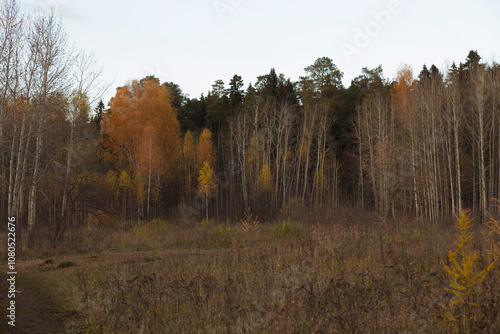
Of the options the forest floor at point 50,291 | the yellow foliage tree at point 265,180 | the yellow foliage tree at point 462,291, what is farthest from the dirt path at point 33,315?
the yellow foliage tree at point 265,180

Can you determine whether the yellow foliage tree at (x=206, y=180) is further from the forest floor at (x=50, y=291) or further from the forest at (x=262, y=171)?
the forest floor at (x=50, y=291)

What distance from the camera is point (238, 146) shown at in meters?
32.5

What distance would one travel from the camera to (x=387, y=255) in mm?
7332

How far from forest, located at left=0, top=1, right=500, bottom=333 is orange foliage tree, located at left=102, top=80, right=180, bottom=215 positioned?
139mm

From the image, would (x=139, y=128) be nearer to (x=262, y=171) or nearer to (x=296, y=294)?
(x=262, y=171)

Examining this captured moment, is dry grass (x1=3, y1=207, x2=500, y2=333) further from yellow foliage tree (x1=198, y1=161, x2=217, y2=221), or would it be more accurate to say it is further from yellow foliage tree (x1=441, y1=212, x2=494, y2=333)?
yellow foliage tree (x1=198, y1=161, x2=217, y2=221)

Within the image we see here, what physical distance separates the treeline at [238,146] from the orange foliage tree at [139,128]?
13 centimetres

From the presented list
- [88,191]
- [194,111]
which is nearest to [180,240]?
[88,191]

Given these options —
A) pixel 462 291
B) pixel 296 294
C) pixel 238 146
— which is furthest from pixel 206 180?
pixel 462 291

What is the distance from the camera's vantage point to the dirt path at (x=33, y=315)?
4.92 metres

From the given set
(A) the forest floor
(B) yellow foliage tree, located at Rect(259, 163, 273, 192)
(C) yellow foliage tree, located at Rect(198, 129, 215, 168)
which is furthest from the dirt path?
(C) yellow foliage tree, located at Rect(198, 129, 215, 168)

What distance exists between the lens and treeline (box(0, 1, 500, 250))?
43.5ft

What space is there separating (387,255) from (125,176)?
24.2 metres

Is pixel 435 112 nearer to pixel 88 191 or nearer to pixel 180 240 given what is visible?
pixel 180 240
